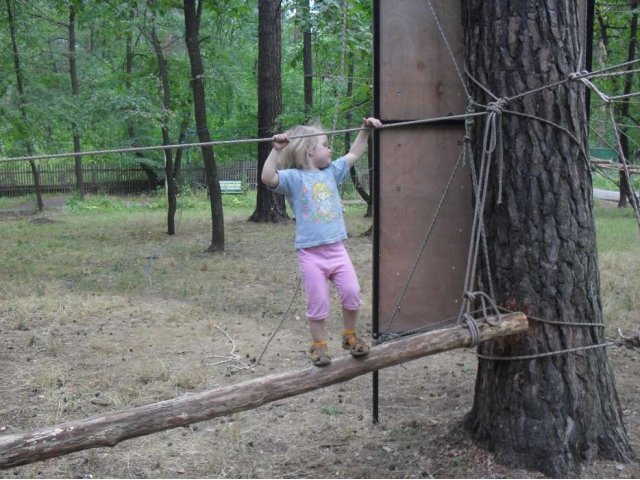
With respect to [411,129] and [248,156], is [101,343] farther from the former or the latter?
[248,156]

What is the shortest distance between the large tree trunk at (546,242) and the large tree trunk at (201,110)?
729cm

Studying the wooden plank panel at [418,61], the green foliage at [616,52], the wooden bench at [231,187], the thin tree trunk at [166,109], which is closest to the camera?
→ the wooden plank panel at [418,61]

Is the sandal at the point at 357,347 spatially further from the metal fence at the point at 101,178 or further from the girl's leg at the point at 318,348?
the metal fence at the point at 101,178

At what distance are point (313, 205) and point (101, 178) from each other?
973 inches

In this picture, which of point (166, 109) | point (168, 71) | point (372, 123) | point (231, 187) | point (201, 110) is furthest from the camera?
point (231, 187)

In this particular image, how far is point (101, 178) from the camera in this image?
87.7 feet

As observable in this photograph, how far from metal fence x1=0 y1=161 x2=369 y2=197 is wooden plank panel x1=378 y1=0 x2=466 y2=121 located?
19484 millimetres

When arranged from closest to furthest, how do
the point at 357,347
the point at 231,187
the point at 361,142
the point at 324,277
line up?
1. the point at 357,347
2. the point at 324,277
3. the point at 361,142
4. the point at 231,187

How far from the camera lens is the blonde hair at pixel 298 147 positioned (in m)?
3.63

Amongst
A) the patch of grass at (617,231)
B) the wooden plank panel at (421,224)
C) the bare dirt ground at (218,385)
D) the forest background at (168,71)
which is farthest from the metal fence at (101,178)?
the wooden plank panel at (421,224)

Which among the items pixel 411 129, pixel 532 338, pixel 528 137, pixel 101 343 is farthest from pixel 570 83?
pixel 101 343

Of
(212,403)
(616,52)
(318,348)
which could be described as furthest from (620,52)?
(212,403)

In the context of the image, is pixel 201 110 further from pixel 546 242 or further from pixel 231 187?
pixel 231 187

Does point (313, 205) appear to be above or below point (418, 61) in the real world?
below
